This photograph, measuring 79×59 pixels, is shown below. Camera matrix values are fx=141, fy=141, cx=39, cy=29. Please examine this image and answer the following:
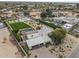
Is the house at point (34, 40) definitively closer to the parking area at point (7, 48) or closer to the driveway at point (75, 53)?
the parking area at point (7, 48)

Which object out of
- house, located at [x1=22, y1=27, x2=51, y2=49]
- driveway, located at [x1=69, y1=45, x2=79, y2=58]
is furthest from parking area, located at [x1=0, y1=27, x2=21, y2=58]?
driveway, located at [x1=69, y1=45, x2=79, y2=58]

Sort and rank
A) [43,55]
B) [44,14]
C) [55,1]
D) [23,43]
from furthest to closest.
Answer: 1. [55,1]
2. [44,14]
3. [23,43]
4. [43,55]

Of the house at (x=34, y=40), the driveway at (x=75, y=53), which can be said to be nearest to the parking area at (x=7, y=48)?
the house at (x=34, y=40)

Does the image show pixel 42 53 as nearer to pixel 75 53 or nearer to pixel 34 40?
pixel 34 40

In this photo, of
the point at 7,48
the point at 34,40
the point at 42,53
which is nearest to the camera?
the point at 42,53

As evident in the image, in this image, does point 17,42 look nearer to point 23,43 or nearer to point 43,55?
point 23,43

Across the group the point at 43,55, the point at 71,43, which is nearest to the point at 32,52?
the point at 43,55

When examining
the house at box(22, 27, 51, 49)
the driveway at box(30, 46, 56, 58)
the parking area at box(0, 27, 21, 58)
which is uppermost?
the house at box(22, 27, 51, 49)

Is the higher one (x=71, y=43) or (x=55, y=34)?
(x=55, y=34)

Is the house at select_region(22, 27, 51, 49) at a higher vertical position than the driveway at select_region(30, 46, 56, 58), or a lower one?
higher

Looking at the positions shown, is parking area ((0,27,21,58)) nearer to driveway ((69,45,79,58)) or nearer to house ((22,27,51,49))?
house ((22,27,51,49))

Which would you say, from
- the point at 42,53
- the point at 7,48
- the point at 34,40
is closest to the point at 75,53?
the point at 42,53
